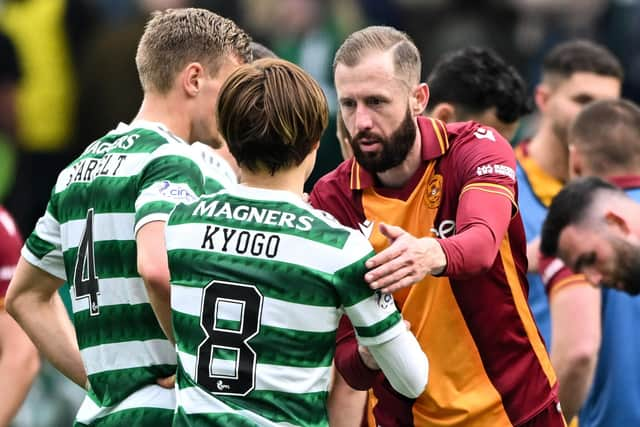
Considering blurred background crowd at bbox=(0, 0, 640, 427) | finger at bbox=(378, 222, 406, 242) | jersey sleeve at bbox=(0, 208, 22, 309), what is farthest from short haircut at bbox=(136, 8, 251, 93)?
blurred background crowd at bbox=(0, 0, 640, 427)

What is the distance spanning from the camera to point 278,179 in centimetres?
415

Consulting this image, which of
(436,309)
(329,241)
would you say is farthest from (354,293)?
(436,309)

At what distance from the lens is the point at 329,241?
158 inches

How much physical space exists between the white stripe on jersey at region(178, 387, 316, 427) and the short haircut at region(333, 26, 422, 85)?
137 cm

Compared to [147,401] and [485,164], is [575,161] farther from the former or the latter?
[147,401]

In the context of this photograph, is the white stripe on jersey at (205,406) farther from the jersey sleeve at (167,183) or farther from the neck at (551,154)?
the neck at (551,154)

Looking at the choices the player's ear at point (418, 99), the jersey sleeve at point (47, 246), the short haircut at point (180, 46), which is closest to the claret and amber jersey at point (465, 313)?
the player's ear at point (418, 99)

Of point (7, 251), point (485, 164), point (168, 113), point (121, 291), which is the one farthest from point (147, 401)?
point (7, 251)

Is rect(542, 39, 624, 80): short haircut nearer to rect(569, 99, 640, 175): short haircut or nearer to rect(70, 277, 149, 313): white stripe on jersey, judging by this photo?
rect(569, 99, 640, 175): short haircut

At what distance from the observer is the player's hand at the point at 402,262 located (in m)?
4.00

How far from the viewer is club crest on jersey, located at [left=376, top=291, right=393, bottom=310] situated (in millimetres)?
4049

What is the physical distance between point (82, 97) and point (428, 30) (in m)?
2.87

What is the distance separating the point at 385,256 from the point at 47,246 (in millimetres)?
1556

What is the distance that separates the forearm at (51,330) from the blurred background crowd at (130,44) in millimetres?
5470
